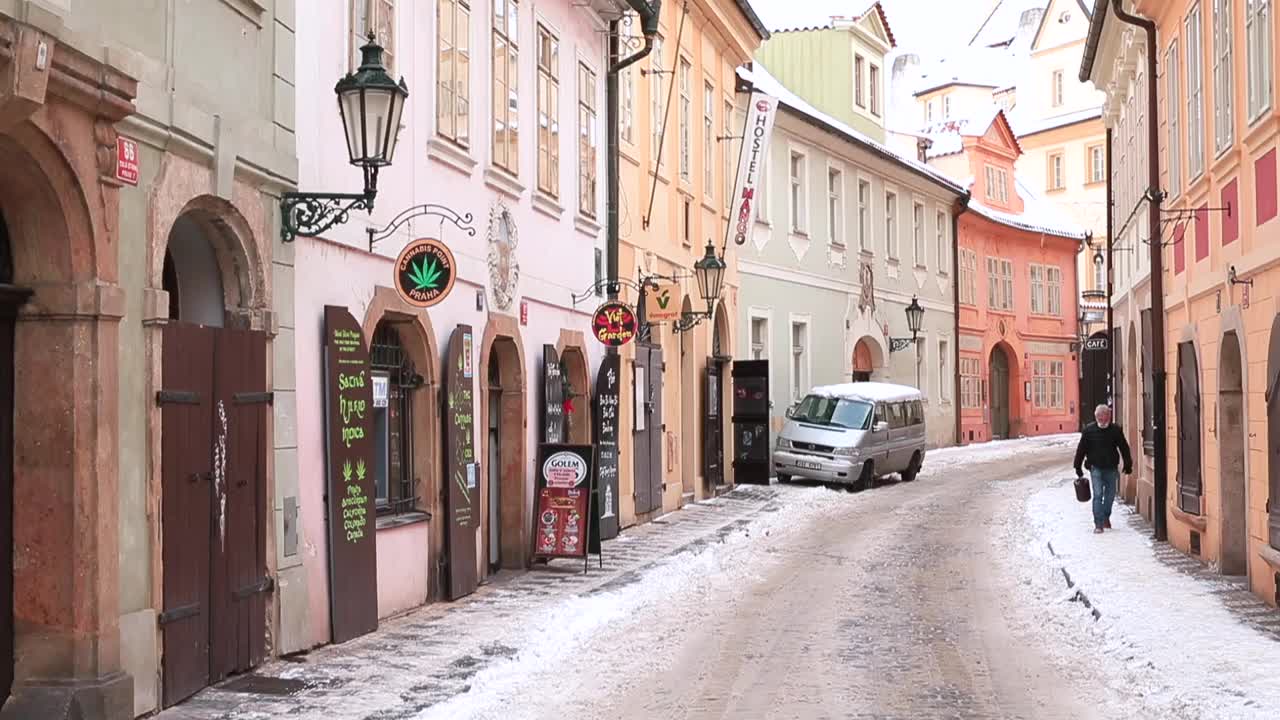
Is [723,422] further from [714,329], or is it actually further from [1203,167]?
[1203,167]

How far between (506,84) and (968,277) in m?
30.6

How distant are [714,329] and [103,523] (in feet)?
61.6

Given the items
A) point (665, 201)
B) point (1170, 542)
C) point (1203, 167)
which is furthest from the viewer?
point (665, 201)

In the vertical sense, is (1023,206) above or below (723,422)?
above

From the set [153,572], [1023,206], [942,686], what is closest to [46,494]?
[153,572]

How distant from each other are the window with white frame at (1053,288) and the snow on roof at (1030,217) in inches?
46.8

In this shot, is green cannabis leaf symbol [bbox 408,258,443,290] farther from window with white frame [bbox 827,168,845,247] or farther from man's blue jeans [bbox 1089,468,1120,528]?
window with white frame [bbox 827,168,845,247]

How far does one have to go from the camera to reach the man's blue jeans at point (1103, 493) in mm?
18344

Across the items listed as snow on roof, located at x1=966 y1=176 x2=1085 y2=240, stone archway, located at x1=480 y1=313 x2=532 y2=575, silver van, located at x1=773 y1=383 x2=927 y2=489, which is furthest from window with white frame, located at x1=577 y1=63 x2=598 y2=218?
snow on roof, located at x1=966 y1=176 x2=1085 y2=240

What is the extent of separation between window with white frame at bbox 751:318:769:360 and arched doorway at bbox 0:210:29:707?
21.8 m

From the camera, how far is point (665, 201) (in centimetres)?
2186

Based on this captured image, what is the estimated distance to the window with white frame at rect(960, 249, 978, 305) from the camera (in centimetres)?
4291

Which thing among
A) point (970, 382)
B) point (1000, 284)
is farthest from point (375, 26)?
point (1000, 284)

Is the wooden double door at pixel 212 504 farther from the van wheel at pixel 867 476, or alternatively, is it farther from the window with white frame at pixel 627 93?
the van wheel at pixel 867 476
